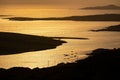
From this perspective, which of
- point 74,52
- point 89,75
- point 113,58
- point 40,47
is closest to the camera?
point 89,75

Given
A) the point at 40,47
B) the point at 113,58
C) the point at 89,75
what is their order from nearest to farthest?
the point at 89,75 < the point at 113,58 < the point at 40,47

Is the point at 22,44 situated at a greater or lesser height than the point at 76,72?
greater

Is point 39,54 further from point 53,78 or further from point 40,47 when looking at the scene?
point 53,78

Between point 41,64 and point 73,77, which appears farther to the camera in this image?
point 41,64

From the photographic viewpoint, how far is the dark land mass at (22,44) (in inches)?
1731

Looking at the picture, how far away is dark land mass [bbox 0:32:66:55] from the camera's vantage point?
44.0m

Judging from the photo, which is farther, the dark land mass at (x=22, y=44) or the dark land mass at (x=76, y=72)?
the dark land mass at (x=22, y=44)

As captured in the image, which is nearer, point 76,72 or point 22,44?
point 76,72

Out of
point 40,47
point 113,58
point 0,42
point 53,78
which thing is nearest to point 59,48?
point 40,47

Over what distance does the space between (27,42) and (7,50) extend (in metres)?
5.12

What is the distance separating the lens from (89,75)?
80.8 ft

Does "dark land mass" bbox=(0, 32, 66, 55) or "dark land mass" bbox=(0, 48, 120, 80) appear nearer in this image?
"dark land mass" bbox=(0, 48, 120, 80)

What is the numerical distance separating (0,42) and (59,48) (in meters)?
5.84

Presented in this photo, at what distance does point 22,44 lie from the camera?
46875mm
